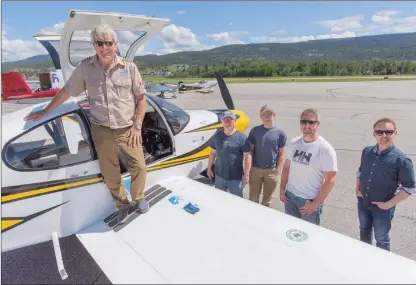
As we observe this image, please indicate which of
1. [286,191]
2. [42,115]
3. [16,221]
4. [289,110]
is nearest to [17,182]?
[16,221]

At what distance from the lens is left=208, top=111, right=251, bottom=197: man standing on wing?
11.8 ft

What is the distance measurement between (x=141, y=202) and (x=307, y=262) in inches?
64.2

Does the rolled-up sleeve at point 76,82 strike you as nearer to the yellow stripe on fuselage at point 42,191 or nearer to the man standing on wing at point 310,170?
the yellow stripe on fuselage at point 42,191

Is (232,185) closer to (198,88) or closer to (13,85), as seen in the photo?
(13,85)

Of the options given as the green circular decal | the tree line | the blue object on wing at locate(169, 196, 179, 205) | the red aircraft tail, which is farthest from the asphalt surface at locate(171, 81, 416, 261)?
the tree line

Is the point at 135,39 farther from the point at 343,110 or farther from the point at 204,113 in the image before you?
the point at 343,110

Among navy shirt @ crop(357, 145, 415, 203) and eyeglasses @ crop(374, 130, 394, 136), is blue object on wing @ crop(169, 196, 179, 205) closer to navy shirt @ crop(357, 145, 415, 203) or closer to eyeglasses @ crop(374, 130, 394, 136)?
navy shirt @ crop(357, 145, 415, 203)

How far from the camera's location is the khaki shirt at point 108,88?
2.62 m

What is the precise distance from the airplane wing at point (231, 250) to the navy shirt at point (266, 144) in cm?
83

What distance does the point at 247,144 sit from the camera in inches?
141

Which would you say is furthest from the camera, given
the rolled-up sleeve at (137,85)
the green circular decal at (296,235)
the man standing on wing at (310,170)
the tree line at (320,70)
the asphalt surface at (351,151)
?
the tree line at (320,70)

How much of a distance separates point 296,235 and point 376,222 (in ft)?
3.42

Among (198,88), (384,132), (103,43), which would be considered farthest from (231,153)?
(198,88)

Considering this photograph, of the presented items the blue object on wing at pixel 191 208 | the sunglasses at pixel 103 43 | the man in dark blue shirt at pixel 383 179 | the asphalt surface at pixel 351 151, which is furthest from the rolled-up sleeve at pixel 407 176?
the sunglasses at pixel 103 43
